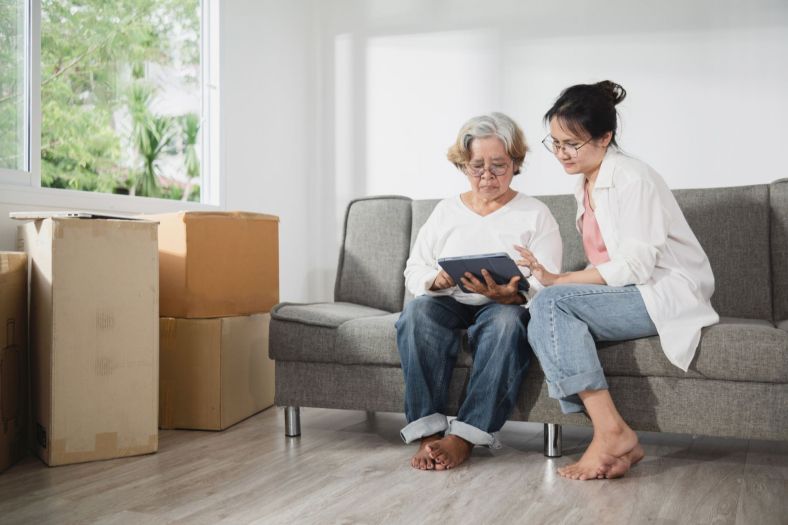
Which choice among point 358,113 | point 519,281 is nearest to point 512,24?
point 358,113

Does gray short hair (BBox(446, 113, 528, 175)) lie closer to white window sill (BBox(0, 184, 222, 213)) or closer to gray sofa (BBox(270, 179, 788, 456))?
gray sofa (BBox(270, 179, 788, 456))

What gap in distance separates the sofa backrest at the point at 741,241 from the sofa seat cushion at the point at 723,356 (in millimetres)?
438

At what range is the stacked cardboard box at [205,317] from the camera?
2582 mm

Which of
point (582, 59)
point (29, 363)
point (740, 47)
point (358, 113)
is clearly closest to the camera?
point (29, 363)

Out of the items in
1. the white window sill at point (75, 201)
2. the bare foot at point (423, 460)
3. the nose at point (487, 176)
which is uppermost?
the nose at point (487, 176)

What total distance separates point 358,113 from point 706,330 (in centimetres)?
241

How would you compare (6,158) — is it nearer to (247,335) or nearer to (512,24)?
(247,335)

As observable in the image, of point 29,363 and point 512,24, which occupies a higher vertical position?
point 512,24

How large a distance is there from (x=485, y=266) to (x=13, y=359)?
1.34m

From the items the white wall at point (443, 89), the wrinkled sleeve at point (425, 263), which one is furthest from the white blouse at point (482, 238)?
the white wall at point (443, 89)

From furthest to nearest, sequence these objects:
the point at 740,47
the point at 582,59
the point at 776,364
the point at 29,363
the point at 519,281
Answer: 1. the point at 582,59
2. the point at 740,47
3. the point at 29,363
4. the point at 519,281
5. the point at 776,364

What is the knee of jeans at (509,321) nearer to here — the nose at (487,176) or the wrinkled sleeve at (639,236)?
the wrinkled sleeve at (639,236)

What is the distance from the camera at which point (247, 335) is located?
2.76 meters

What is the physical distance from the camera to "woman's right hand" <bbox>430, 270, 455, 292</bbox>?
2252 millimetres
